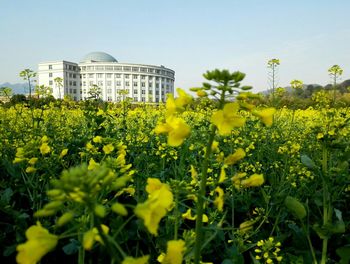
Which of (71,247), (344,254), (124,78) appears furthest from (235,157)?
(124,78)

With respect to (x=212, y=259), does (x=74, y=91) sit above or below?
above

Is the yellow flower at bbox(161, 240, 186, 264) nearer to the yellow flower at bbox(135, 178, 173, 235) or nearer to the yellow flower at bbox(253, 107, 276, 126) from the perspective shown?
the yellow flower at bbox(135, 178, 173, 235)

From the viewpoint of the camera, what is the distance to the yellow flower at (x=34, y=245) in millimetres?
738

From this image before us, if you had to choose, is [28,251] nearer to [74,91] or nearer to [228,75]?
[228,75]

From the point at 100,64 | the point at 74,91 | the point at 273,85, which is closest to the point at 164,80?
the point at 100,64

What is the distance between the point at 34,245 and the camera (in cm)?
74

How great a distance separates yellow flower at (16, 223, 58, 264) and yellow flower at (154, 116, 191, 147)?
1.58 ft

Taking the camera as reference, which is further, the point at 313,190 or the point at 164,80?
the point at 164,80

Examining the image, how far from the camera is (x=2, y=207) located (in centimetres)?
211

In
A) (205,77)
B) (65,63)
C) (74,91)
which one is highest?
(65,63)

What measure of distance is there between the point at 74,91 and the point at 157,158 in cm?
9928

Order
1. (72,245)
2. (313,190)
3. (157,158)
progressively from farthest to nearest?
1. (157,158)
2. (313,190)
3. (72,245)

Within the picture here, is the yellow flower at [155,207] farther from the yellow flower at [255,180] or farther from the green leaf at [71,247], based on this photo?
the green leaf at [71,247]

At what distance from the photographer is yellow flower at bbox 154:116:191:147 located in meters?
1.07
